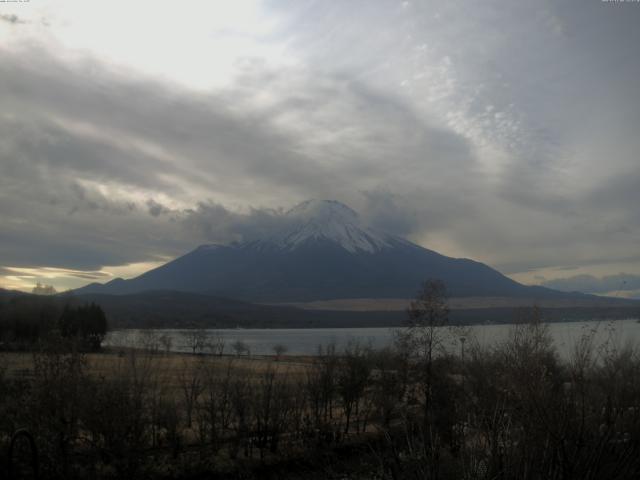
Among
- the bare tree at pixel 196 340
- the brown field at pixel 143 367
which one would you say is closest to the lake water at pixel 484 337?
the bare tree at pixel 196 340

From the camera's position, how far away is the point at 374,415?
111ft

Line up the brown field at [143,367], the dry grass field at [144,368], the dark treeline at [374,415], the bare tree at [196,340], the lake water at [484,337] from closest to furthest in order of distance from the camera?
1. the dark treeline at [374,415]
2. the lake water at [484,337]
3. the dry grass field at [144,368]
4. the brown field at [143,367]
5. the bare tree at [196,340]

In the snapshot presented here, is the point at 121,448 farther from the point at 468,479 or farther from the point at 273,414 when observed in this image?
the point at 468,479

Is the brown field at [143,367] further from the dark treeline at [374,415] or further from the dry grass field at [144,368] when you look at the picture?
the dark treeline at [374,415]

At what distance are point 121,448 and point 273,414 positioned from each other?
9.53 metres

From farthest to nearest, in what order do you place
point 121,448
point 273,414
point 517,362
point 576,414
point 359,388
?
point 359,388, point 273,414, point 121,448, point 517,362, point 576,414

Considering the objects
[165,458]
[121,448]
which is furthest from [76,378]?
[165,458]

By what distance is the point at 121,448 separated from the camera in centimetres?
2069

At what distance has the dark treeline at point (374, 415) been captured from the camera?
25.1 feet

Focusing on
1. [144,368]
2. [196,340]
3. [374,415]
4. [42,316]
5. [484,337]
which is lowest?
[196,340]

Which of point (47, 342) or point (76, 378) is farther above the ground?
point (47, 342)

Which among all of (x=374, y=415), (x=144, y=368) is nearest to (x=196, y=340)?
(x=374, y=415)

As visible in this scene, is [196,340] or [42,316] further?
[196,340]

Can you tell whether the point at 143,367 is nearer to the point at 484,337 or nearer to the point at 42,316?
the point at 484,337
